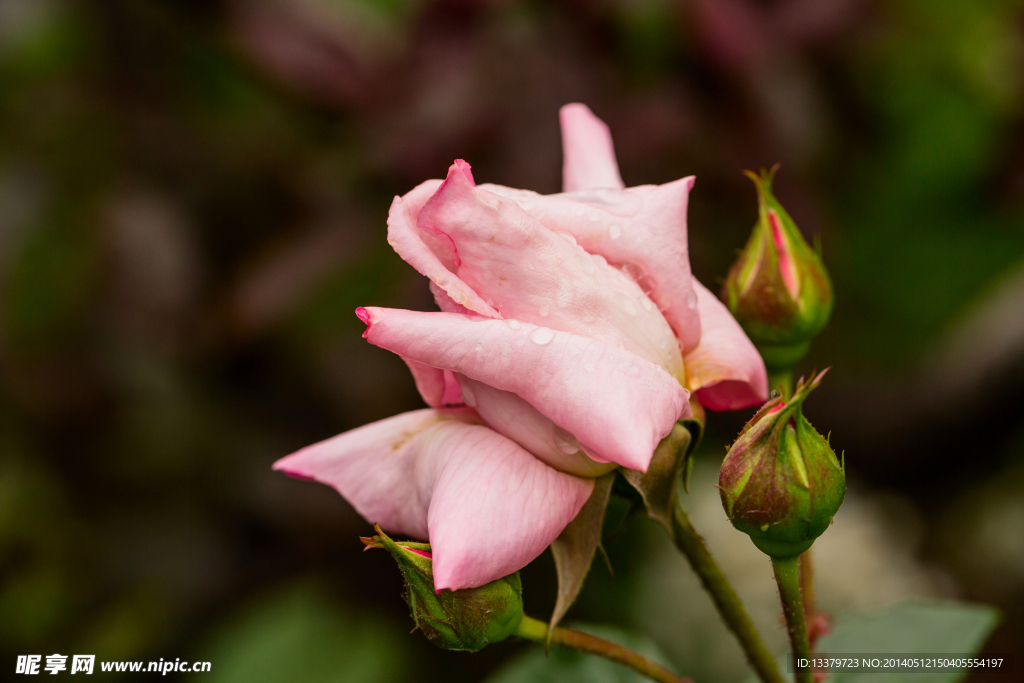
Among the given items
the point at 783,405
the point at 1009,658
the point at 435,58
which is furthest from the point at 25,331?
the point at 1009,658

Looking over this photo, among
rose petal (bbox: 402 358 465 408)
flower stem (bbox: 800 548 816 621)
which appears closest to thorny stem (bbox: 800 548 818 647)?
flower stem (bbox: 800 548 816 621)

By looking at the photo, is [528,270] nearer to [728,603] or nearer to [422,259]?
[422,259]

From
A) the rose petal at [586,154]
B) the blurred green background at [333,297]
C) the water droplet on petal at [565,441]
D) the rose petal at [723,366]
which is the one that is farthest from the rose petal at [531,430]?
the blurred green background at [333,297]

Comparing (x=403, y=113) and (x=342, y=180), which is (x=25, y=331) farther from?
(x=403, y=113)

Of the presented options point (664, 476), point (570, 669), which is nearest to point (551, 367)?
point (664, 476)

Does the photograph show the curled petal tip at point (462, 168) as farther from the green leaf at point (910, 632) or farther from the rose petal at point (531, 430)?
the green leaf at point (910, 632)

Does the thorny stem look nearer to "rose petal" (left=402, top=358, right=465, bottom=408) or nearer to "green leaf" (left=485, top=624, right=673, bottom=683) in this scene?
"green leaf" (left=485, top=624, right=673, bottom=683)
